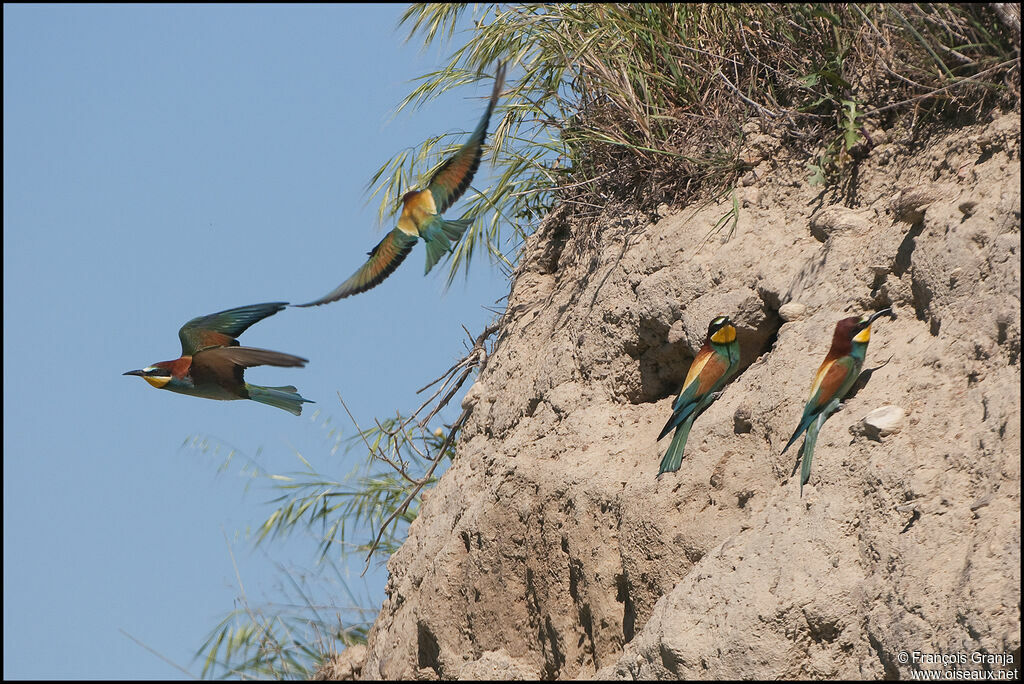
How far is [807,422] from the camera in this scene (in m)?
3.51

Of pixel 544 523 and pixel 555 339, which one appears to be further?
pixel 555 339

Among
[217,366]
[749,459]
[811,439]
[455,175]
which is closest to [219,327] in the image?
[217,366]

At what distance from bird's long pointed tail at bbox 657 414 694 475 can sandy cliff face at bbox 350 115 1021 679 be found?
0.03 m

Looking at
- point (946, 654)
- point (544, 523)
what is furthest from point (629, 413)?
point (946, 654)

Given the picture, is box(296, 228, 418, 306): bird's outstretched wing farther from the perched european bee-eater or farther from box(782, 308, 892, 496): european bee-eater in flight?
box(782, 308, 892, 496): european bee-eater in flight

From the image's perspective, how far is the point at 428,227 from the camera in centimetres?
450

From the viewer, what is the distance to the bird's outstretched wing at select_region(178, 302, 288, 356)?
4.52 meters

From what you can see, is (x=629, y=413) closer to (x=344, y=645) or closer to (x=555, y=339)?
(x=555, y=339)

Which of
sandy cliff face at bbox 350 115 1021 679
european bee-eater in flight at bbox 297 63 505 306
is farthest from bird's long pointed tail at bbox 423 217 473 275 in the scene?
sandy cliff face at bbox 350 115 1021 679

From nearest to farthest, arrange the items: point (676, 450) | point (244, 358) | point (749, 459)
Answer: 1. point (749, 459)
2. point (676, 450)
3. point (244, 358)

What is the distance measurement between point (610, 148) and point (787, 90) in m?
0.70

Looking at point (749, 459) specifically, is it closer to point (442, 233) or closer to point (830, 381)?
point (830, 381)

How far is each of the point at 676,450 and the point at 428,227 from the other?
127 centimetres

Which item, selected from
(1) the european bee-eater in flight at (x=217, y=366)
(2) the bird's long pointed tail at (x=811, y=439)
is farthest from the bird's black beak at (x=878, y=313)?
(1) the european bee-eater in flight at (x=217, y=366)
